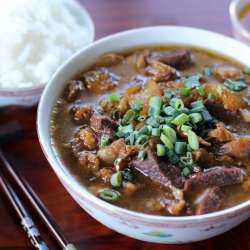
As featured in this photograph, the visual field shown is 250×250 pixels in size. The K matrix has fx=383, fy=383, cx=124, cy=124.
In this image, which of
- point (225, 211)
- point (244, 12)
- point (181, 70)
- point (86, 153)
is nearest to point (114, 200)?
point (86, 153)

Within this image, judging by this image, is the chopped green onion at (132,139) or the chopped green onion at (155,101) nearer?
the chopped green onion at (132,139)

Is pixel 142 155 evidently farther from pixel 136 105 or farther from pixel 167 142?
pixel 136 105

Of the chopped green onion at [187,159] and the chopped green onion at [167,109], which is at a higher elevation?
the chopped green onion at [167,109]

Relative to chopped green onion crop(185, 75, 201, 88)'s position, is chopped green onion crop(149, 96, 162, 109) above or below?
below

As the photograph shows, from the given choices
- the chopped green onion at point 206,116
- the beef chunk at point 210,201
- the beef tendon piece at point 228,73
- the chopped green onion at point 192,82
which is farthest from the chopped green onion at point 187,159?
the beef tendon piece at point 228,73

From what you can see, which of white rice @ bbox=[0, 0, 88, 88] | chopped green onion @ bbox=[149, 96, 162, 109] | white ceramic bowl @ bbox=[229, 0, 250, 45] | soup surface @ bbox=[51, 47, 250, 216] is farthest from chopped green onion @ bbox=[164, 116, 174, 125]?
white ceramic bowl @ bbox=[229, 0, 250, 45]

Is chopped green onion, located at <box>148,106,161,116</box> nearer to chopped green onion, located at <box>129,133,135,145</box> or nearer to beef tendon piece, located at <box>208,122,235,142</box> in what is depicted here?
chopped green onion, located at <box>129,133,135,145</box>

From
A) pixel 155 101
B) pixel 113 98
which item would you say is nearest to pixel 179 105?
pixel 155 101

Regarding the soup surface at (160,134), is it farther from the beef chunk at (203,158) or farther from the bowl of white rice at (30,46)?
the bowl of white rice at (30,46)
